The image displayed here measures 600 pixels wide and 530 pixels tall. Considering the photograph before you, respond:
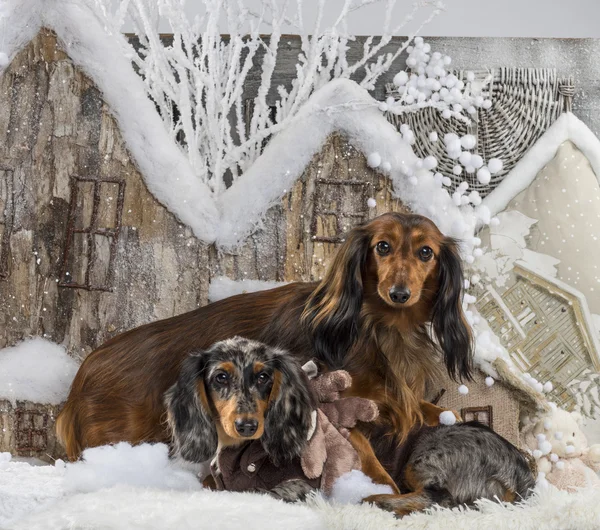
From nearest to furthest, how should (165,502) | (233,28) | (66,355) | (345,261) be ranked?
1. (165,502)
2. (345,261)
3. (66,355)
4. (233,28)

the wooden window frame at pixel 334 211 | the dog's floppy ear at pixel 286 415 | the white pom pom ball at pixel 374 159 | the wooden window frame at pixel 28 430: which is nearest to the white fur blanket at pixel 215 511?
the dog's floppy ear at pixel 286 415

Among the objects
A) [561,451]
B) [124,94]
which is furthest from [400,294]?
[124,94]

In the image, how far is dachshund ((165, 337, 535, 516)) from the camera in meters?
1.31

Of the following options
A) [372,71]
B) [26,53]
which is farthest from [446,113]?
[26,53]

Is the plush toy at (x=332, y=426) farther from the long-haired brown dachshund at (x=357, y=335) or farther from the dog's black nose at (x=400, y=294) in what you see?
the dog's black nose at (x=400, y=294)

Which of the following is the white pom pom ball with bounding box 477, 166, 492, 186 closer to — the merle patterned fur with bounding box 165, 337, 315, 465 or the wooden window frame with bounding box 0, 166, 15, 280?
the merle patterned fur with bounding box 165, 337, 315, 465

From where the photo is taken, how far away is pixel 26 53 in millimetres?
1800

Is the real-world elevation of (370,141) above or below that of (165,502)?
above

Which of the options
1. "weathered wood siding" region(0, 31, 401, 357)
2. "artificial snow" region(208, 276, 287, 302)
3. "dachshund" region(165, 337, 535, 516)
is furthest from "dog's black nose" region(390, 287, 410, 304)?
"weathered wood siding" region(0, 31, 401, 357)

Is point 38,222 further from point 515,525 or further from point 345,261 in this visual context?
point 515,525

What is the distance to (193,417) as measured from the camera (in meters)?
1.33

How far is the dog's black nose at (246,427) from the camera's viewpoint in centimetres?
123

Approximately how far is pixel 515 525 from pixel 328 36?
1.26 metres

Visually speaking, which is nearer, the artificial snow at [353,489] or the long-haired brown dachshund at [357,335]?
the artificial snow at [353,489]
